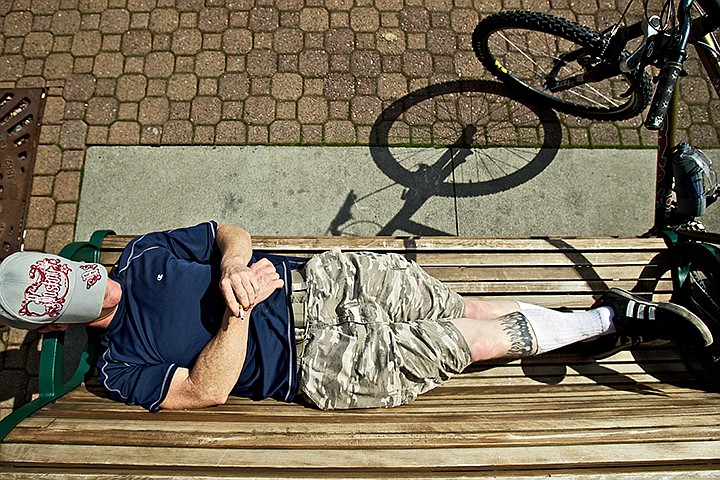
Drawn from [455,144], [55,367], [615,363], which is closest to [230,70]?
[455,144]

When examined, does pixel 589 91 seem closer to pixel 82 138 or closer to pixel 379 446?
pixel 379 446

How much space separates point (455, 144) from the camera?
12.3 ft

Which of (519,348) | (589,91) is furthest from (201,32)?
(519,348)

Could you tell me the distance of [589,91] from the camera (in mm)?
3811

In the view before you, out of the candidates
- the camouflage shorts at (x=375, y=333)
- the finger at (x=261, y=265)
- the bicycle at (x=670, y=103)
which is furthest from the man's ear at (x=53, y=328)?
Answer: the bicycle at (x=670, y=103)

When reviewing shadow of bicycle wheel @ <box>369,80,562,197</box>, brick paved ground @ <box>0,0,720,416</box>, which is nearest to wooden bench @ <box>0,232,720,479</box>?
shadow of bicycle wheel @ <box>369,80,562,197</box>

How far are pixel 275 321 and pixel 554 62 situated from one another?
2.87m

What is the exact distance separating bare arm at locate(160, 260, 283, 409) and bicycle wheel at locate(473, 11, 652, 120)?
7.74 ft

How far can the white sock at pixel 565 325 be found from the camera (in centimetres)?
248

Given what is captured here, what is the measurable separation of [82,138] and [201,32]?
1.20 m

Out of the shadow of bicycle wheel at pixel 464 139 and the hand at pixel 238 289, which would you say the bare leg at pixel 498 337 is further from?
the shadow of bicycle wheel at pixel 464 139

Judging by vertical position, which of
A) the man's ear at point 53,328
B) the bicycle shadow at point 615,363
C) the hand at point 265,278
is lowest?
the man's ear at point 53,328

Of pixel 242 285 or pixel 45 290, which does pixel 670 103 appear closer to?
pixel 242 285

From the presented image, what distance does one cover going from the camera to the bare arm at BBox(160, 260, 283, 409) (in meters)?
2.10
